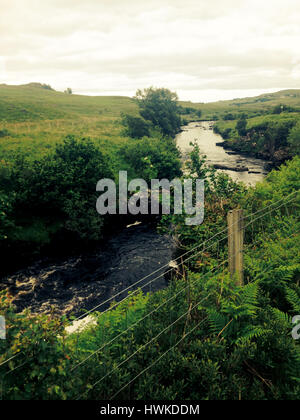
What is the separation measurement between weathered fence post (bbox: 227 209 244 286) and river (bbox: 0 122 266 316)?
8163 millimetres

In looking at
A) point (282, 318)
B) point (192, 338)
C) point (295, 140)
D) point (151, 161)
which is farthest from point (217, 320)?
point (295, 140)

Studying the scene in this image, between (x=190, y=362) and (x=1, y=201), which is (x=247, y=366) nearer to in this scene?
(x=190, y=362)

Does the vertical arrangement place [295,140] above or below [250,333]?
above

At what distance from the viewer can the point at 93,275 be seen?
57.4ft

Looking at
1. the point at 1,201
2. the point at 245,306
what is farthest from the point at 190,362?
the point at 1,201

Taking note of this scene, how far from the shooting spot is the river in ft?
49.4

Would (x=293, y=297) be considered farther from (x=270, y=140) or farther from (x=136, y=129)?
(x=270, y=140)

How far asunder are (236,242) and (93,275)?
12837mm

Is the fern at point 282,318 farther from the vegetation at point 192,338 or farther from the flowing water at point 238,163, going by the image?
the flowing water at point 238,163

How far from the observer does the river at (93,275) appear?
15.1 metres

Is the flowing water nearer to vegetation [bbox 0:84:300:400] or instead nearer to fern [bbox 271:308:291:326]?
vegetation [bbox 0:84:300:400]

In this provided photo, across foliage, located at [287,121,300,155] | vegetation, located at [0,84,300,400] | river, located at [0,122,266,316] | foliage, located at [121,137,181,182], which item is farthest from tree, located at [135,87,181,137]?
vegetation, located at [0,84,300,400]

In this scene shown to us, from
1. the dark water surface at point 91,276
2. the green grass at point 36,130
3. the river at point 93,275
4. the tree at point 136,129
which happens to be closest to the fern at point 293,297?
the river at point 93,275

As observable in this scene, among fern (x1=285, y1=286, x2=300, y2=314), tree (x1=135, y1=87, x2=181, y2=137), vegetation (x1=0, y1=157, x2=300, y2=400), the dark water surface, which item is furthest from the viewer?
tree (x1=135, y1=87, x2=181, y2=137)
